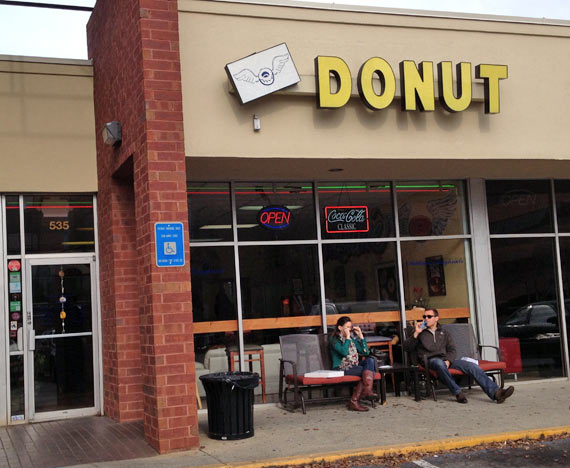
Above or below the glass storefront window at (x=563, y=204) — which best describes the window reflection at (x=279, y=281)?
below

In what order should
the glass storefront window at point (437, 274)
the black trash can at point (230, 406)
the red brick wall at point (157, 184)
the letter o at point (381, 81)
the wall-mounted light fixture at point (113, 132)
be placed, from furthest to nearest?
the glass storefront window at point (437, 274), the letter o at point (381, 81), the wall-mounted light fixture at point (113, 132), the black trash can at point (230, 406), the red brick wall at point (157, 184)

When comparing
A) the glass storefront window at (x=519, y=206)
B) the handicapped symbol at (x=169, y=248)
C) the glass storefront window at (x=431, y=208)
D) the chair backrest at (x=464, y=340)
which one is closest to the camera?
the handicapped symbol at (x=169, y=248)

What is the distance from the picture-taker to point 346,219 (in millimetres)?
11609

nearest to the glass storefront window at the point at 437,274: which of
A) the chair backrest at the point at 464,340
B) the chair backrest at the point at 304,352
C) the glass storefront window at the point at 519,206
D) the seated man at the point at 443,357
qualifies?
the chair backrest at the point at 464,340

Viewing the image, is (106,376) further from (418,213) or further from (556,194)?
(556,194)

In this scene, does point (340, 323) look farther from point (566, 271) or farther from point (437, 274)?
point (566, 271)

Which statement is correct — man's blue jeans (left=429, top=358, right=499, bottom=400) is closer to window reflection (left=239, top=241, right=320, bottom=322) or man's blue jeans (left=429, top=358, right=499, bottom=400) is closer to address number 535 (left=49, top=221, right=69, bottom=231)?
window reflection (left=239, top=241, right=320, bottom=322)

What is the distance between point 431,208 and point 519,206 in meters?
1.59

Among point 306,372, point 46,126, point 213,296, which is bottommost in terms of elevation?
point 306,372

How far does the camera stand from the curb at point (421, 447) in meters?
7.36

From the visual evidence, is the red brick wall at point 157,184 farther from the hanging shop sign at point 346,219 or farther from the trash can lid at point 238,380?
the hanging shop sign at point 346,219

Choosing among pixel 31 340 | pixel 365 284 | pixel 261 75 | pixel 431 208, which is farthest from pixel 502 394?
pixel 31 340

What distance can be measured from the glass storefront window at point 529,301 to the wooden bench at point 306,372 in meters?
2.95

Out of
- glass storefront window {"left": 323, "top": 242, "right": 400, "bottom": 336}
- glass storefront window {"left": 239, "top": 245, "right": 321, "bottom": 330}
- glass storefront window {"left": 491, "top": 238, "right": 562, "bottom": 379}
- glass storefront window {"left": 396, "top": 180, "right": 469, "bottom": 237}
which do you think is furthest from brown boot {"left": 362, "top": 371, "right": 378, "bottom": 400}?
glass storefront window {"left": 491, "top": 238, "right": 562, "bottom": 379}
